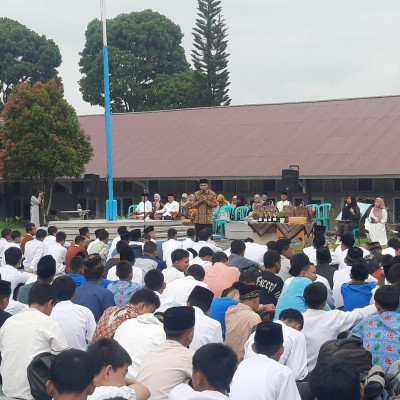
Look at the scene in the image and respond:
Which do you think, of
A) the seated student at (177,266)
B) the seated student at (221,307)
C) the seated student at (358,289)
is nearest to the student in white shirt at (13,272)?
the seated student at (177,266)

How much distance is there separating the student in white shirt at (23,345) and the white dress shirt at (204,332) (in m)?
1.18

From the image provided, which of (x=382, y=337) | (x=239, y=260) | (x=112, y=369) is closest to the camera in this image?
(x=112, y=369)

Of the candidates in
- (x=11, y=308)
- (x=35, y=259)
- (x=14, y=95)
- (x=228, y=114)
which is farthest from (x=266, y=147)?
(x=11, y=308)

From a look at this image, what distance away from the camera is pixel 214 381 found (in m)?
4.91

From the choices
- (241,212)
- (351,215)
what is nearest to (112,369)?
(351,215)

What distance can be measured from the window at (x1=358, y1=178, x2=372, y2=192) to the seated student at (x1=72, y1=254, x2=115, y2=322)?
22.0 m

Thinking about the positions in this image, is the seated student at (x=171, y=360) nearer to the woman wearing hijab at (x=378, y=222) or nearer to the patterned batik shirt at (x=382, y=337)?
the patterned batik shirt at (x=382, y=337)

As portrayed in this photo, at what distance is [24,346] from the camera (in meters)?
6.59

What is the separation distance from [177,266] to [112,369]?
517 cm

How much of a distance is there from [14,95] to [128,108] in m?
23.9

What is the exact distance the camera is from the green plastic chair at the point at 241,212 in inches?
949

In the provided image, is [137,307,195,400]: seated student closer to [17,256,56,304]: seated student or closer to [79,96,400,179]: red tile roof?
[17,256,56,304]: seated student

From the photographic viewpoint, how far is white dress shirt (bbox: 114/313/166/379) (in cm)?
641

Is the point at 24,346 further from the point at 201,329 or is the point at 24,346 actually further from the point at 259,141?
the point at 259,141
